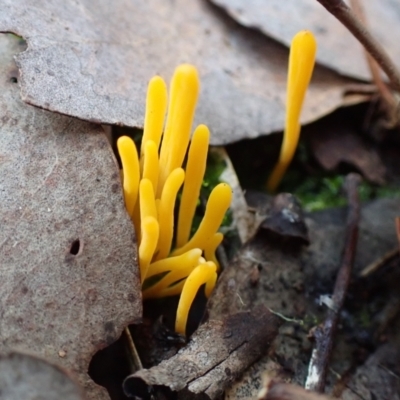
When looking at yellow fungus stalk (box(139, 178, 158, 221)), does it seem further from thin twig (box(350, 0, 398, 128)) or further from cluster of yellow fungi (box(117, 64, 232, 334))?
A: thin twig (box(350, 0, 398, 128))

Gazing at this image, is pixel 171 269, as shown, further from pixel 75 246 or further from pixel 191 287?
pixel 75 246

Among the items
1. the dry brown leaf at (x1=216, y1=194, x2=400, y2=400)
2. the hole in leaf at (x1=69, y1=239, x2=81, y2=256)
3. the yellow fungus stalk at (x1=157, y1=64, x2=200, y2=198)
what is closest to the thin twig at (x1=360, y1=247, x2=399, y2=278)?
the dry brown leaf at (x1=216, y1=194, x2=400, y2=400)

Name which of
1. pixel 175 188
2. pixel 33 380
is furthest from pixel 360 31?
pixel 33 380

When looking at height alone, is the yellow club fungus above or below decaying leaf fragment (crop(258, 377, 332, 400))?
above

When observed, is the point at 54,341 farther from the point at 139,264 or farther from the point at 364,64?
the point at 364,64

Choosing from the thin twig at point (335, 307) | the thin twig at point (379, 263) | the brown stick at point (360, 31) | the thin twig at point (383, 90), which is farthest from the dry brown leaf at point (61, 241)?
the thin twig at point (383, 90)

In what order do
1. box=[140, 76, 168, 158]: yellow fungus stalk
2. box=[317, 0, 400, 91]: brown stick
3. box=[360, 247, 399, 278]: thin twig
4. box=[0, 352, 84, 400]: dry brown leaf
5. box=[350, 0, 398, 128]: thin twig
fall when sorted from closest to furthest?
box=[0, 352, 84, 400]: dry brown leaf < box=[140, 76, 168, 158]: yellow fungus stalk < box=[317, 0, 400, 91]: brown stick < box=[360, 247, 399, 278]: thin twig < box=[350, 0, 398, 128]: thin twig

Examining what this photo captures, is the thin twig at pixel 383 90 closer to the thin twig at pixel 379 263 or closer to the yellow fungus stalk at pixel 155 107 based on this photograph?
the thin twig at pixel 379 263
